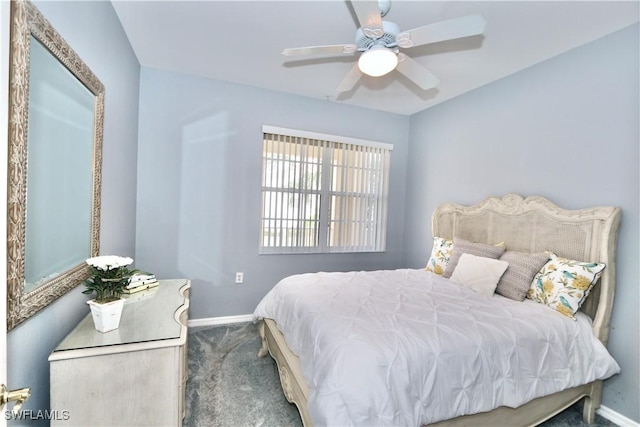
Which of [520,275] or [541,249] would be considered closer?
[520,275]

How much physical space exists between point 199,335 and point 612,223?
3389 millimetres

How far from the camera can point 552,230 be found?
2.22 meters

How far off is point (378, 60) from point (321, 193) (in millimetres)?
1954

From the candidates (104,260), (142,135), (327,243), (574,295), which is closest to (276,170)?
(327,243)

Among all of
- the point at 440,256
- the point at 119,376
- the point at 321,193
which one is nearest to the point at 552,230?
the point at 440,256

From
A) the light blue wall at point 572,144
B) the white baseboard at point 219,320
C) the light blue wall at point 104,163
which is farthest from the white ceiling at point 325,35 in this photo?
the white baseboard at point 219,320

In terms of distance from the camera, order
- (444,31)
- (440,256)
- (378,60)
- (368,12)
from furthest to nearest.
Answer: (440,256) → (378,60) → (444,31) → (368,12)

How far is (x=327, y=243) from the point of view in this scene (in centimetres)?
354

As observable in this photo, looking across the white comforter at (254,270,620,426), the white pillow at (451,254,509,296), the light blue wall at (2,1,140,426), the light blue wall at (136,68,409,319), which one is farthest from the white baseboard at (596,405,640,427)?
the light blue wall at (2,1,140,426)

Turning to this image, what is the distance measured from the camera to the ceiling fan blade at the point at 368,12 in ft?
4.40

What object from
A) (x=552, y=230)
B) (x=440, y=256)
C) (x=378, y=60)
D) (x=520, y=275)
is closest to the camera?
(x=378, y=60)

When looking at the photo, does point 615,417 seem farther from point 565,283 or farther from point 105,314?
point 105,314

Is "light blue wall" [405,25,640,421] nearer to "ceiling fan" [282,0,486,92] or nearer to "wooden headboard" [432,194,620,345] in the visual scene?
"wooden headboard" [432,194,620,345]

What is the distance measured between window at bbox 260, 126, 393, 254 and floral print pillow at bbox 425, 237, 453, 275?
3.08 ft
